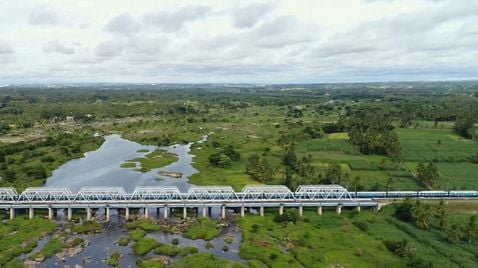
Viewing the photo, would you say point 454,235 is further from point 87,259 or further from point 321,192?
point 87,259

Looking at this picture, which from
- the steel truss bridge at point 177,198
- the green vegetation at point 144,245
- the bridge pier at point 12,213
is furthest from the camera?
the steel truss bridge at point 177,198

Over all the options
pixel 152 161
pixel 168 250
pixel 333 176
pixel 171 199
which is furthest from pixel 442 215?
pixel 152 161

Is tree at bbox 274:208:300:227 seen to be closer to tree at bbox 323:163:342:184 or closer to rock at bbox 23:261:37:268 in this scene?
tree at bbox 323:163:342:184

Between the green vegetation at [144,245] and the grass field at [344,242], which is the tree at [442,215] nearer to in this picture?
the grass field at [344,242]

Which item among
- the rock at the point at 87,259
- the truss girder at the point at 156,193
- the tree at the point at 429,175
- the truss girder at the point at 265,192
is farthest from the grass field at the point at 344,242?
the rock at the point at 87,259

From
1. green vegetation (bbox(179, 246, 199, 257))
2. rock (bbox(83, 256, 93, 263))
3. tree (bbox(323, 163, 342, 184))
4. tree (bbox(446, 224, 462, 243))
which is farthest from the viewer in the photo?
tree (bbox(323, 163, 342, 184))

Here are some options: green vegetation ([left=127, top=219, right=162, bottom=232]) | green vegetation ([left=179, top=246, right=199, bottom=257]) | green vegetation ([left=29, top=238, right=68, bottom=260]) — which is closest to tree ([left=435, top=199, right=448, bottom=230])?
green vegetation ([left=179, top=246, right=199, bottom=257])
